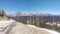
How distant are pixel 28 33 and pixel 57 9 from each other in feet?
40.8

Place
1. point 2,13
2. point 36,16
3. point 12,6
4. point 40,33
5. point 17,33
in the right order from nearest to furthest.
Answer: point 40,33
point 17,33
point 36,16
point 12,6
point 2,13

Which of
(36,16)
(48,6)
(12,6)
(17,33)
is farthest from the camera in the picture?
(12,6)

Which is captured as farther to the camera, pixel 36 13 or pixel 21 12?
pixel 21 12

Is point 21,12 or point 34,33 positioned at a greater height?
point 21,12

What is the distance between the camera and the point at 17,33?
723cm

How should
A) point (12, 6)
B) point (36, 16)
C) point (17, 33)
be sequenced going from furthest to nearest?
point (12, 6), point (36, 16), point (17, 33)

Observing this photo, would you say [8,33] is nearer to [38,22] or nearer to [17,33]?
[17,33]

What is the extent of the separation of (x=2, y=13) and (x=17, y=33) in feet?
64.5

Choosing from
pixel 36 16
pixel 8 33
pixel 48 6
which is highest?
pixel 48 6

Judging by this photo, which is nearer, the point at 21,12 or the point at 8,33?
the point at 8,33

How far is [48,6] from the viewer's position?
17859 mm

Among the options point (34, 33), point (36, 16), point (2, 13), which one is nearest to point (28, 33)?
point (34, 33)

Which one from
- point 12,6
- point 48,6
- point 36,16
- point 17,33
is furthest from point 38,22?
point 12,6

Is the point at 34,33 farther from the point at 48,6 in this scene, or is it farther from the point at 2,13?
the point at 2,13
